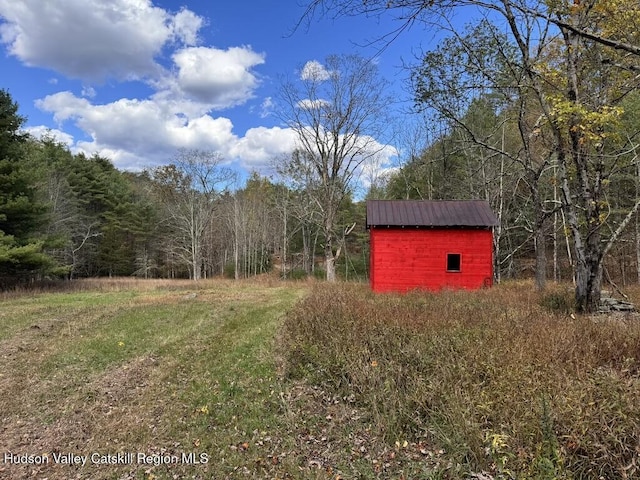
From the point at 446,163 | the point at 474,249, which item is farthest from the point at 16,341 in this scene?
the point at 446,163

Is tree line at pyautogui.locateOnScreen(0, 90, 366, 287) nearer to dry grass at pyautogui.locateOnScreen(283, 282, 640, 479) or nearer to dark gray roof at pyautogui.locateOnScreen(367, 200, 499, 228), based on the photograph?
dark gray roof at pyautogui.locateOnScreen(367, 200, 499, 228)

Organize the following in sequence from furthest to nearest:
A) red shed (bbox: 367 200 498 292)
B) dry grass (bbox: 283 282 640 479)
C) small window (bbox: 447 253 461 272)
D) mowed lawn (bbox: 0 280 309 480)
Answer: small window (bbox: 447 253 461 272) → red shed (bbox: 367 200 498 292) → mowed lawn (bbox: 0 280 309 480) → dry grass (bbox: 283 282 640 479)

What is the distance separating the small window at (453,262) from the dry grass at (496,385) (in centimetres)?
908

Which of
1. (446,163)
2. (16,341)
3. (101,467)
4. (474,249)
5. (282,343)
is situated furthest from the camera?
(446,163)

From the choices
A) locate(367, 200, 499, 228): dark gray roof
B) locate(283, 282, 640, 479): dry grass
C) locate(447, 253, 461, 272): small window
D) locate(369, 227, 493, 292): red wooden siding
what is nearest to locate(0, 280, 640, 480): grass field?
locate(283, 282, 640, 479): dry grass

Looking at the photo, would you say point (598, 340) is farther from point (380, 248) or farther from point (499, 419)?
point (380, 248)

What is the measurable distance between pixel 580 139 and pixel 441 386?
6285mm

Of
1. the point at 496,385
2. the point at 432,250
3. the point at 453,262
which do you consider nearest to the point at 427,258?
the point at 432,250

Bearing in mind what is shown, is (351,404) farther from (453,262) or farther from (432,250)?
(453,262)

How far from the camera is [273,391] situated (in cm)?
514

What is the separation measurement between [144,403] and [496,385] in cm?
431

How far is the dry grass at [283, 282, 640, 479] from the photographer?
308cm

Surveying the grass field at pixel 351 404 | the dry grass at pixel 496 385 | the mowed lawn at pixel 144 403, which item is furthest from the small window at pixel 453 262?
the dry grass at pixel 496 385

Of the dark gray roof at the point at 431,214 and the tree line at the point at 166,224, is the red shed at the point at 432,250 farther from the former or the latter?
the tree line at the point at 166,224
